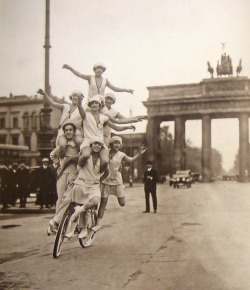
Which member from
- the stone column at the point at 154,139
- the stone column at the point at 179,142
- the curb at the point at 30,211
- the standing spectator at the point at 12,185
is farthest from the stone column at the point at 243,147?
the curb at the point at 30,211

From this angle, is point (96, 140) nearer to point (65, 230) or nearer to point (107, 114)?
point (107, 114)

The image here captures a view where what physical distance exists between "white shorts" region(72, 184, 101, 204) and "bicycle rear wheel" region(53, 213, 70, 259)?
199mm

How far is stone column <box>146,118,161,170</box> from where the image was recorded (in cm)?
4431

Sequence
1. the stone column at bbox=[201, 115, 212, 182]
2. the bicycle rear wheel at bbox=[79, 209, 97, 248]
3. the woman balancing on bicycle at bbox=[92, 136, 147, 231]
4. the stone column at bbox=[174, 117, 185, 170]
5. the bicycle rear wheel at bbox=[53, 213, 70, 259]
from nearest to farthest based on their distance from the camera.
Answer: the bicycle rear wheel at bbox=[53, 213, 70, 259], the bicycle rear wheel at bbox=[79, 209, 97, 248], the woman balancing on bicycle at bbox=[92, 136, 147, 231], the stone column at bbox=[201, 115, 212, 182], the stone column at bbox=[174, 117, 185, 170]

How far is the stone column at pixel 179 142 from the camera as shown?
145 feet

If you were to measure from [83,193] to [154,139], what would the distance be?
3941 centimetres

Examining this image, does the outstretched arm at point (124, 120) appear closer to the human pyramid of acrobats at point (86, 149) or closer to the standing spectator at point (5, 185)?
the human pyramid of acrobats at point (86, 149)

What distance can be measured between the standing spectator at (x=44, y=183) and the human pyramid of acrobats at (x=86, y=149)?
525 centimetres

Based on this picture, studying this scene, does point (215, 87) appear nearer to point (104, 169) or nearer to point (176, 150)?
point (176, 150)

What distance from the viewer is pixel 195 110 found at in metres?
43.8

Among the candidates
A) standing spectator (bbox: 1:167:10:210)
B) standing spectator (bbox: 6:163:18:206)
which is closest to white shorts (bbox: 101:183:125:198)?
standing spectator (bbox: 1:167:10:210)

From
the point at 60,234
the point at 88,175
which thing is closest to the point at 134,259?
the point at 60,234

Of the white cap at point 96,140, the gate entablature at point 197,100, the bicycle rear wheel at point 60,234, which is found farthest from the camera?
the gate entablature at point 197,100

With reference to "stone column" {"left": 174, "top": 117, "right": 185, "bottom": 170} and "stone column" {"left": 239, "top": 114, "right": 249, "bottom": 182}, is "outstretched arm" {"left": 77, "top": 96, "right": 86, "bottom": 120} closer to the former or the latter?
"stone column" {"left": 239, "top": 114, "right": 249, "bottom": 182}
